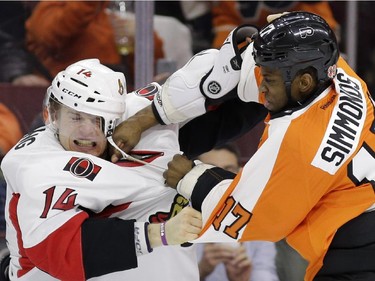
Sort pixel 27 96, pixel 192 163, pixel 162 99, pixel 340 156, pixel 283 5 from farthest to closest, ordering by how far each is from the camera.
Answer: pixel 283 5 < pixel 27 96 < pixel 162 99 < pixel 192 163 < pixel 340 156

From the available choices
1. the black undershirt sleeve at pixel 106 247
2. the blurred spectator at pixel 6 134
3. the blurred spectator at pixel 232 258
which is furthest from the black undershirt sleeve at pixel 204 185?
the blurred spectator at pixel 6 134

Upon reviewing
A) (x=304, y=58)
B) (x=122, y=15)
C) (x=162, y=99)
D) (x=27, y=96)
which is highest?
(x=304, y=58)

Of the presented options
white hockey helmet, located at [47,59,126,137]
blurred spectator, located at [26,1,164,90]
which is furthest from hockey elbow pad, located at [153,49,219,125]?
blurred spectator, located at [26,1,164,90]

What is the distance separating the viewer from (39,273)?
2.14 metres

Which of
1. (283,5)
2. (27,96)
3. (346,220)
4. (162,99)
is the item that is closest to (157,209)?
(162,99)

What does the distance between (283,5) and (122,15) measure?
59 centimetres

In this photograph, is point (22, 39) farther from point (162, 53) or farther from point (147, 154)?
point (147, 154)

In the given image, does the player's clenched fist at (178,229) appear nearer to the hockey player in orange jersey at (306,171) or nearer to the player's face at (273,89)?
the hockey player in orange jersey at (306,171)

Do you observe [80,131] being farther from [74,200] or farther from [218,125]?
[218,125]

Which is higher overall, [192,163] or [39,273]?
[192,163]

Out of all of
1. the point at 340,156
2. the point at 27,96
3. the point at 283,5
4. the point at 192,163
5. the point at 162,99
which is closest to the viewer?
the point at 340,156

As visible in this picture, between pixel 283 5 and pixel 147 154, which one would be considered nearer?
pixel 147 154

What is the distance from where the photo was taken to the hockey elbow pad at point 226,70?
7.27 feet

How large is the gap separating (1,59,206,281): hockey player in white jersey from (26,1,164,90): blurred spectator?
849 mm
